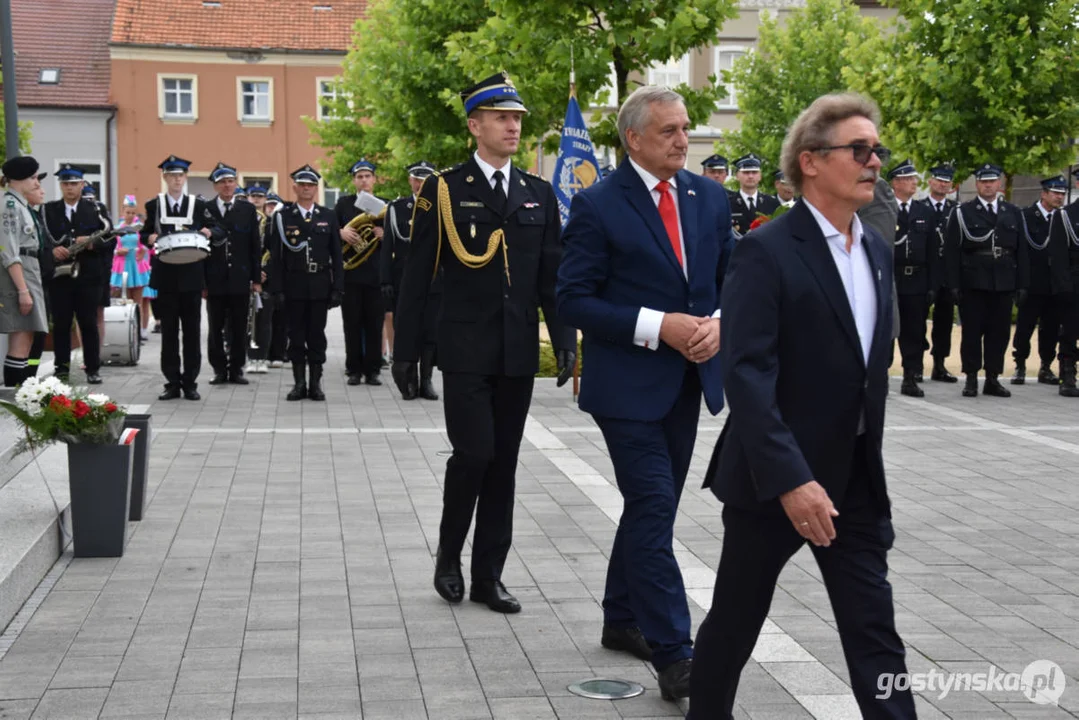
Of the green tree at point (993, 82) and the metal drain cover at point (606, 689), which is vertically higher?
the green tree at point (993, 82)

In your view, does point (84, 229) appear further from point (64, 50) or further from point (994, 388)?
point (64, 50)

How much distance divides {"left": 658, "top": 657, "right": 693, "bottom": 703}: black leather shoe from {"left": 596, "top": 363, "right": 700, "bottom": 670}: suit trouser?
0.06ft

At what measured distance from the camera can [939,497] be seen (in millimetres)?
8945

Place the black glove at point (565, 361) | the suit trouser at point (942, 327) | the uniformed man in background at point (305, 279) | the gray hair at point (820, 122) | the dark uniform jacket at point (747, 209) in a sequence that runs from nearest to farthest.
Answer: the gray hair at point (820, 122) → the black glove at point (565, 361) → the uniformed man in background at point (305, 279) → the dark uniform jacket at point (747, 209) → the suit trouser at point (942, 327)

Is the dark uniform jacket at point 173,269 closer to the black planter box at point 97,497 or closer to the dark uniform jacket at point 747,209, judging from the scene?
the dark uniform jacket at point 747,209

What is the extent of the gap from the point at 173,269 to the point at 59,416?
7028 millimetres

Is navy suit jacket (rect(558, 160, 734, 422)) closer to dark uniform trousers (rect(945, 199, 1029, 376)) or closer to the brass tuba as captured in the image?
dark uniform trousers (rect(945, 199, 1029, 376))

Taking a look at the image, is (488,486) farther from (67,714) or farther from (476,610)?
(67,714)

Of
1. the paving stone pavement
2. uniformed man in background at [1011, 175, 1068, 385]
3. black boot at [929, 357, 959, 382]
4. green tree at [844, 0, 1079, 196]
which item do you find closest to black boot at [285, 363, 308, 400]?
the paving stone pavement

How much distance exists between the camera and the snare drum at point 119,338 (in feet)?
57.3

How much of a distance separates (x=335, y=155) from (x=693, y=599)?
133ft

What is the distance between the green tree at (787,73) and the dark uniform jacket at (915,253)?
85.9 feet

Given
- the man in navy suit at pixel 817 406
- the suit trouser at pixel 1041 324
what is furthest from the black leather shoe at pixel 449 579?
the suit trouser at pixel 1041 324

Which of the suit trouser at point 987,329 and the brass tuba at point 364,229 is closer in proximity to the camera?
the suit trouser at point 987,329
